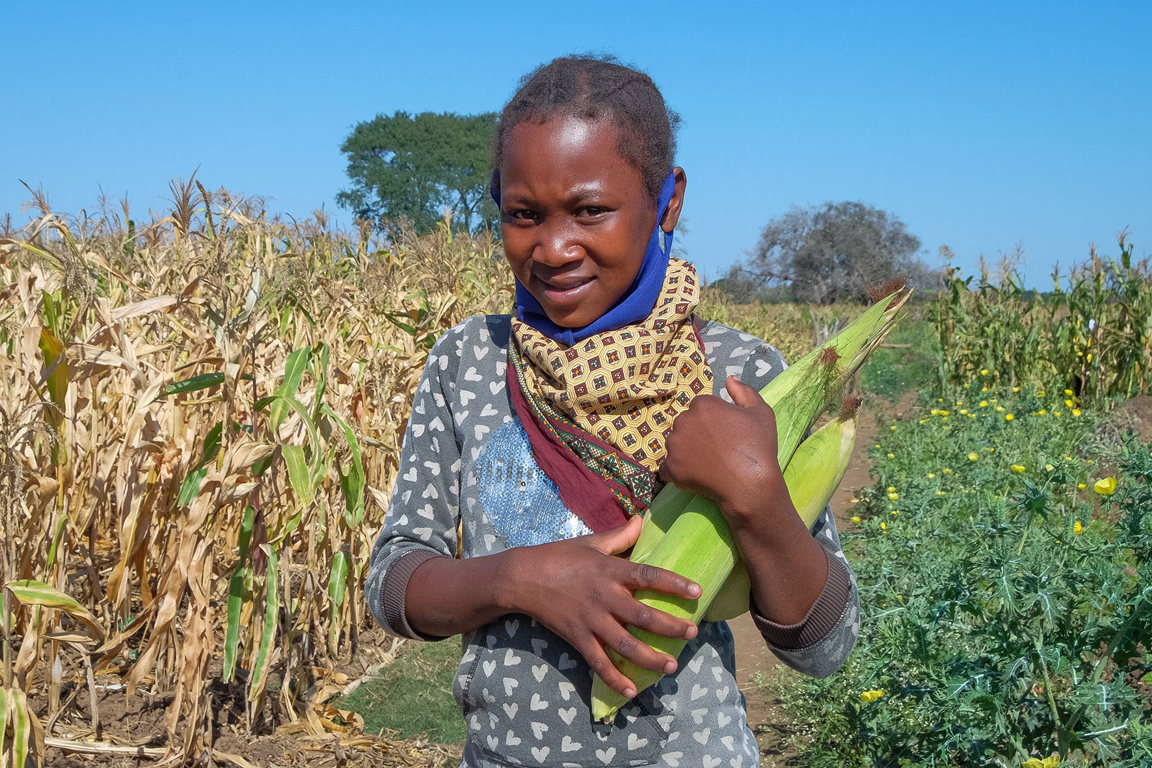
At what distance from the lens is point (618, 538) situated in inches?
48.5

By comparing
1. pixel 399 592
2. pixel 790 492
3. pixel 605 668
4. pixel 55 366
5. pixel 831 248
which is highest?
pixel 831 248

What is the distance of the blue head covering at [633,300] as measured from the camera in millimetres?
1418

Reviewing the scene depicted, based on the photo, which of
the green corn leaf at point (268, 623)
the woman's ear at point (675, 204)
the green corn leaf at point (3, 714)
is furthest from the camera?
the green corn leaf at point (268, 623)

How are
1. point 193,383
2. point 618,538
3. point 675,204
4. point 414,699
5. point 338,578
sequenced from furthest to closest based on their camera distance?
1. point 414,699
2. point 338,578
3. point 193,383
4. point 675,204
5. point 618,538

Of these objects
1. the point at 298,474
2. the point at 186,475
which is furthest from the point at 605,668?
the point at 186,475

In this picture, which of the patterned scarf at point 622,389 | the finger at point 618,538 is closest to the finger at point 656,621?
the finger at point 618,538

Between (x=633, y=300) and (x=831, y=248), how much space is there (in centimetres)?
4004

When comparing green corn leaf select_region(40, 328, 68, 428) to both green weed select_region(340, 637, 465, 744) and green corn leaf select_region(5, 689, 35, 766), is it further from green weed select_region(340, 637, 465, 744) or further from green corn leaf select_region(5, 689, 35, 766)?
green weed select_region(340, 637, 465, 744)

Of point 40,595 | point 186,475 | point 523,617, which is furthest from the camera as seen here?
point 186,475

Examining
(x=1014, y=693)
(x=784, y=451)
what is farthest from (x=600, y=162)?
(x=1014, y=693)

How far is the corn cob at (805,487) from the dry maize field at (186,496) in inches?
63.6

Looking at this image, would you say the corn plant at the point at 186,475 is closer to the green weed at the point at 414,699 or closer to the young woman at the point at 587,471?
the green weed at the point at 414,699

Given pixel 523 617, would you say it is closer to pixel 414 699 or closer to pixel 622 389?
pixel 622 389

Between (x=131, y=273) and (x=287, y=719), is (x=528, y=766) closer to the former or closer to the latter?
(x=287, y=719)
